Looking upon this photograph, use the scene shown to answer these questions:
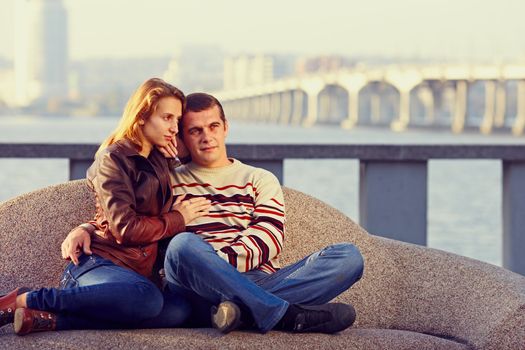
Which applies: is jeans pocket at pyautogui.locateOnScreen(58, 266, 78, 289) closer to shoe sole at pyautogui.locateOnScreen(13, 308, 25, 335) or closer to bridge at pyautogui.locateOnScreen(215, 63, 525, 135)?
shoe sole at pyautogui.locateOnScreen(13, 308, 25, 335)

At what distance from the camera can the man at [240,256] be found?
9.51 feet

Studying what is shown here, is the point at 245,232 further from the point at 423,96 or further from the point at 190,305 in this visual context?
the point at 423,96

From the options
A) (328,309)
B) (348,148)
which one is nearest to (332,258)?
(328,309)

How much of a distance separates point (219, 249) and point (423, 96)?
5798 cm

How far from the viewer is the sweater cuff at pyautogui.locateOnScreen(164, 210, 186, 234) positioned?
121 inches

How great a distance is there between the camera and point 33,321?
277 centimetres

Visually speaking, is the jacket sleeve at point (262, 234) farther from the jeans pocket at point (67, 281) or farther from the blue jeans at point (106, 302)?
the jeans pocket at point (67, 281)

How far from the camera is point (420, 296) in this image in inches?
131

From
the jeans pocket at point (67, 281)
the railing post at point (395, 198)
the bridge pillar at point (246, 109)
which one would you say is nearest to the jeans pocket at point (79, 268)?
the jeans pocket at point (67, 281)

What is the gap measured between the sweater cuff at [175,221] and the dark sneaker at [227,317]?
0.33 m

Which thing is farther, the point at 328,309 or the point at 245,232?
the point at 245,232

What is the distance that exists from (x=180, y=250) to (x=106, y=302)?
9.4 inches

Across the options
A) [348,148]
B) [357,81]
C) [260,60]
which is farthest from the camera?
[260,60]

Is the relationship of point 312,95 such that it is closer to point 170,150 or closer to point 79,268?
point 170,150
